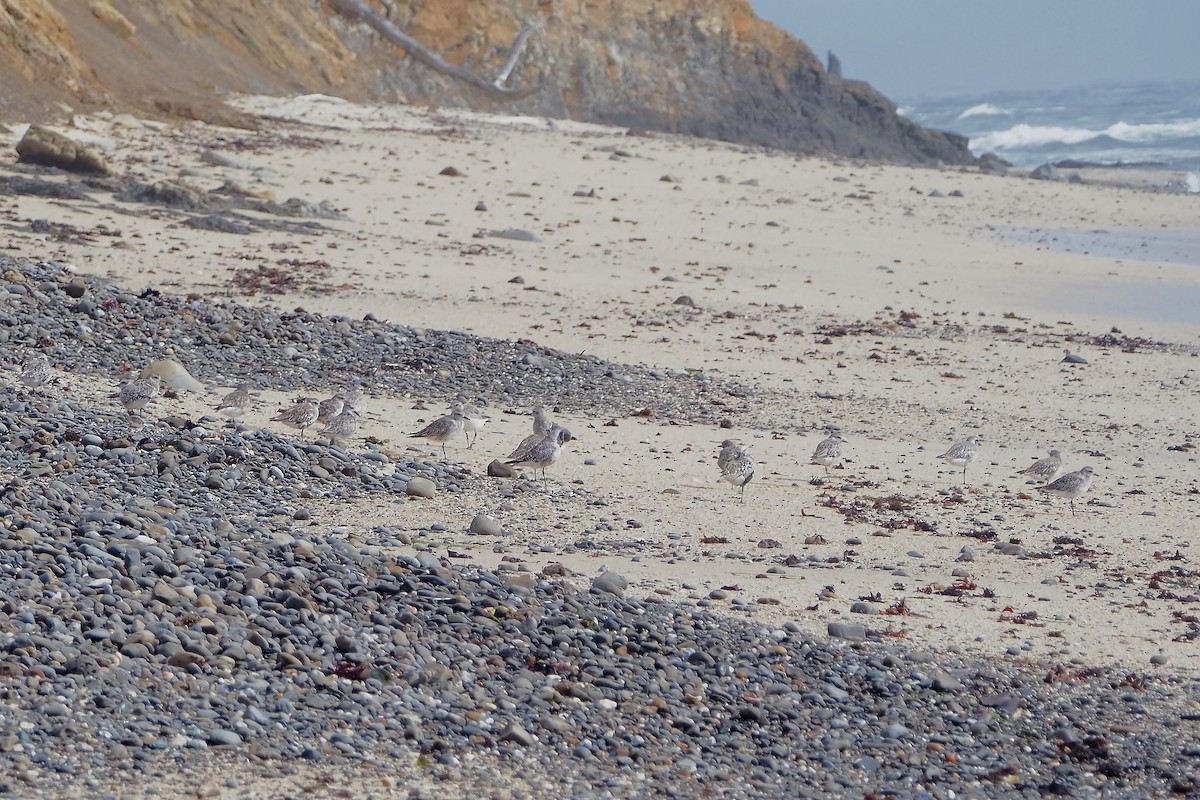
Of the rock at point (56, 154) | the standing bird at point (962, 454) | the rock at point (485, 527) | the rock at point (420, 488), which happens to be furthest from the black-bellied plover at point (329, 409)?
the rock at point (56, 154)

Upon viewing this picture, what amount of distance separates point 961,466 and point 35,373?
580 cm

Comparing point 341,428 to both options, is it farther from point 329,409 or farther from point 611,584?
point 611,584

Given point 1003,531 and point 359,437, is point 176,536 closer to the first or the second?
point 359,437

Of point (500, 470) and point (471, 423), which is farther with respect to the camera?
point (471, 423)

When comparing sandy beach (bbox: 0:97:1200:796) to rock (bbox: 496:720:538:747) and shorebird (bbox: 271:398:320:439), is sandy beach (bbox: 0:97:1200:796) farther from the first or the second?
rock (bbox: 496:720:538:747)

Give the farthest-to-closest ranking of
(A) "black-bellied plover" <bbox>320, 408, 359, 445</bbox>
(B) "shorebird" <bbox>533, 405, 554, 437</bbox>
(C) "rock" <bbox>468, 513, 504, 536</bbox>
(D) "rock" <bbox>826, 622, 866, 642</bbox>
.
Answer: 1. (B) "shorebird" <bbox>533, 405, 554, 437</bbox>
2. (A) "black-bellied plover" <bbox>320, 408, 359, 445</bbox>
3. (C) "rock" <bbox>468, 513, 504, 536</bbox>
4. (D) "rock" <bbox>826, 622, 866, 642</bbox>

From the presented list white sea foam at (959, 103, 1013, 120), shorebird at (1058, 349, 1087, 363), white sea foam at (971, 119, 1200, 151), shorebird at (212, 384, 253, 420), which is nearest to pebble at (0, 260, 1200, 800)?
shorebird at (212, 384, 253, 420)

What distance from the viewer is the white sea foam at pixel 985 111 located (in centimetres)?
8612

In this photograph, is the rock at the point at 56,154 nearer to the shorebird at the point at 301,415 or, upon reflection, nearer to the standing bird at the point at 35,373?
the standing bird at the point at 35,373

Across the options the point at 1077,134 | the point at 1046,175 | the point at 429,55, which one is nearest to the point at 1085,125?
the point at 1077,134

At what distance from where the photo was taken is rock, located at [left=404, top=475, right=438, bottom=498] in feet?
27.1

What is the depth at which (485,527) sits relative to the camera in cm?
763

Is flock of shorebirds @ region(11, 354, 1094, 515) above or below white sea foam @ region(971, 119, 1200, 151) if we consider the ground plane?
below

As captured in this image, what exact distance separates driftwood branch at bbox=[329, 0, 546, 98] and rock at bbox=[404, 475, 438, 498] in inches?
1303
